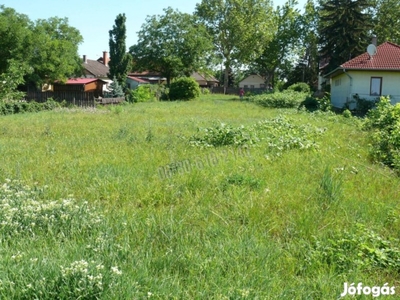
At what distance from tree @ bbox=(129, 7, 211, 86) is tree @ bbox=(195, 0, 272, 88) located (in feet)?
22.8

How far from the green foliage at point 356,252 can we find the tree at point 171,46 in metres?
46.1

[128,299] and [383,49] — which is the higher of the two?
[383,49]

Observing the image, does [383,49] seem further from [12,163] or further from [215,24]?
[215,24]

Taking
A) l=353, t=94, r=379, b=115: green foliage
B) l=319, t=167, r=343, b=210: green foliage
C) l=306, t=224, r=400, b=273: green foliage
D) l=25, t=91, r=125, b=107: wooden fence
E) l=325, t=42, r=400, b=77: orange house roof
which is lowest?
l=306, t=224, r=400, b=273: green foliage

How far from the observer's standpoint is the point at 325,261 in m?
3.47

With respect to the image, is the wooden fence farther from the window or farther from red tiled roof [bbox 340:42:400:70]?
the window

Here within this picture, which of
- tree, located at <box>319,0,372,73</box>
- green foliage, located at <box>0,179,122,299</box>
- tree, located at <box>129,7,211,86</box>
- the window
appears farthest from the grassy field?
tree, located at <box>129,7,211,86</box>

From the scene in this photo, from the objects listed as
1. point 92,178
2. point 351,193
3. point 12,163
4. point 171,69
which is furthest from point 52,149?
point 171,69

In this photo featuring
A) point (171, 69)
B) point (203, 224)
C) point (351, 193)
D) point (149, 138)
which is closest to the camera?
point (203, 224)

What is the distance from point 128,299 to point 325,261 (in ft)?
6.36

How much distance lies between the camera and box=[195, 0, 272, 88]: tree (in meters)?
55.8

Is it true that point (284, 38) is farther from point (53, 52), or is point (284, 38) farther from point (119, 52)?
point (53, 52)

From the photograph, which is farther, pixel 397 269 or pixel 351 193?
pixel 351 193

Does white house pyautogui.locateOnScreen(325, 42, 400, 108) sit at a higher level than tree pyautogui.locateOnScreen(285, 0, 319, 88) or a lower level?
lower
